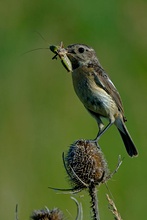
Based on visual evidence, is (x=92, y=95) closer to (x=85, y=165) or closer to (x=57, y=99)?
(x=85, y=165)

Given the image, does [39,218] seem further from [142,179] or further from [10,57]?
[10,57]

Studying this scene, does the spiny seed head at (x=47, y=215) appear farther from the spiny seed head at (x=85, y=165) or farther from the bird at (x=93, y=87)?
the bird at (x=93, y=87)

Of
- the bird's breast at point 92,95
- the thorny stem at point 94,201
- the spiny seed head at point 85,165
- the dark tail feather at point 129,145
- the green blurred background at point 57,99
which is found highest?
the green blurred background at point 57,99

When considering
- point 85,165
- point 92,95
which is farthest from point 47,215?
point 92,95

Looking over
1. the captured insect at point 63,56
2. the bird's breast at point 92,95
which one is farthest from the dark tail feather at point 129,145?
the captured insect at point 63,56

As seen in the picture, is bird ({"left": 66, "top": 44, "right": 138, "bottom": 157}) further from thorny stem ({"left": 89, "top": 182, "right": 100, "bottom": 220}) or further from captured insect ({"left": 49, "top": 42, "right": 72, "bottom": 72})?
thorny stem ({"left": 89, "top": 182, "right": 100, "bottom": 220})

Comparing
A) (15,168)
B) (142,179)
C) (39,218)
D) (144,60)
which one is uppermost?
(144,60)

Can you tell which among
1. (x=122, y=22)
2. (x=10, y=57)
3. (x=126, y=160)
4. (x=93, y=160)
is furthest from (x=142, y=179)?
(x=93, y=160)
